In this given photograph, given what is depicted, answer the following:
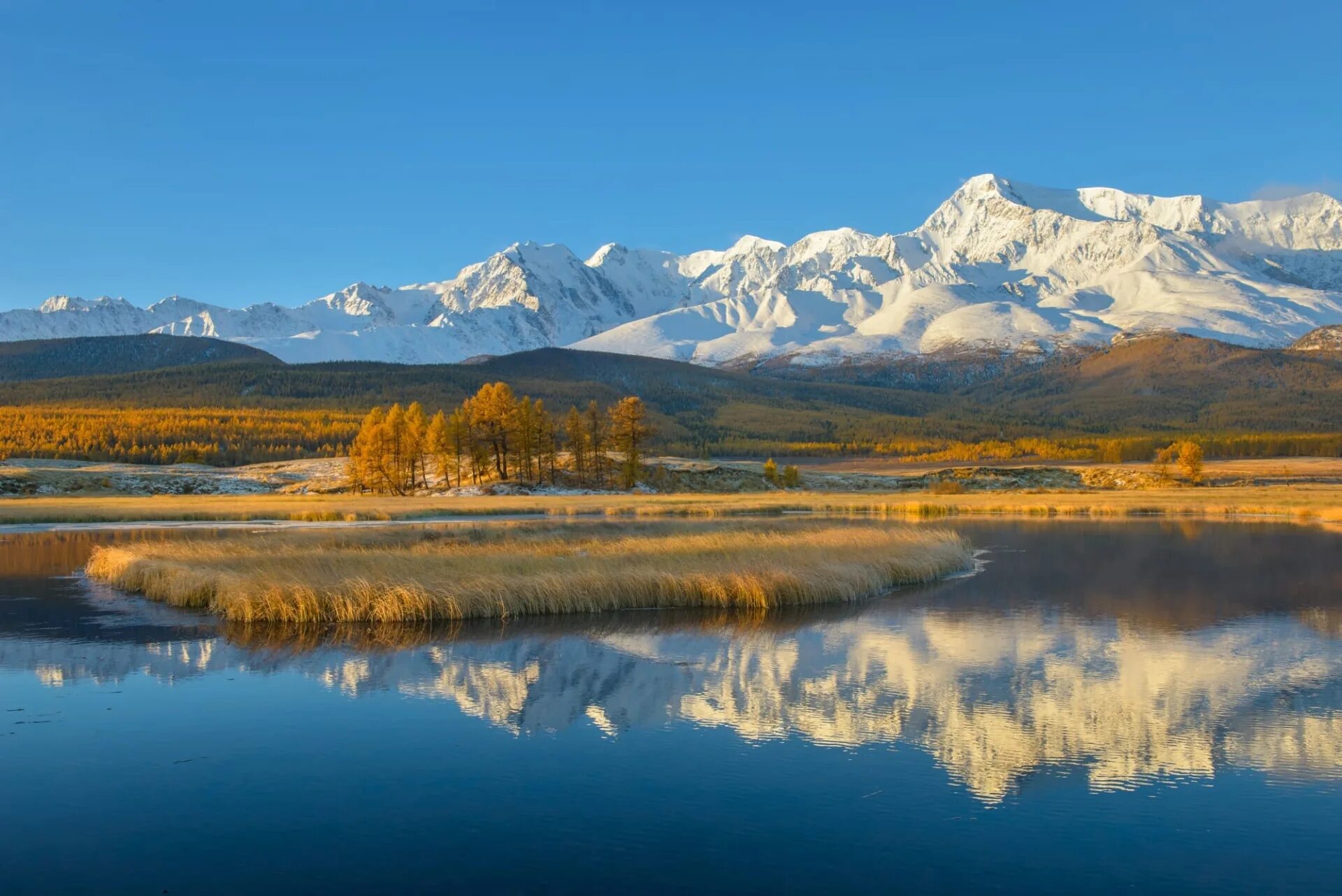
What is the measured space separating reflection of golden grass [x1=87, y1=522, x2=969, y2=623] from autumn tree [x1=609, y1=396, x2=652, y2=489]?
207 ft

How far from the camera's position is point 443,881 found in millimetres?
12125

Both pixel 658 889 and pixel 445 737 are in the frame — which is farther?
pixel 445 737

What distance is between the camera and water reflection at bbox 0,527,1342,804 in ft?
57.7

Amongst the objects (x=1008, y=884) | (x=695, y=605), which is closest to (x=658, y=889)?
(x=1008, y=884)

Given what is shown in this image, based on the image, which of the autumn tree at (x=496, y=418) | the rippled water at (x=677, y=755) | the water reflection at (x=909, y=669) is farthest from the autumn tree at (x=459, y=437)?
the rippled water at (x=677, y=755)

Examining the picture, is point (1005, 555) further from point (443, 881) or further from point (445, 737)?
point (443, 881)

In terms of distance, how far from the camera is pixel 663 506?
7800cm

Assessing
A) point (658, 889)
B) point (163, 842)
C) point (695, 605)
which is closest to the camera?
point (658, 889)

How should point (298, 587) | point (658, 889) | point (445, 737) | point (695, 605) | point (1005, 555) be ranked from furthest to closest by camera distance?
point (1005, 555), point (695, 605), point (298, 587), point (445, 737), point (658, 889)

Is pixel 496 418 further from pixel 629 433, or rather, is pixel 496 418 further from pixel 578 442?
pixel 629 433

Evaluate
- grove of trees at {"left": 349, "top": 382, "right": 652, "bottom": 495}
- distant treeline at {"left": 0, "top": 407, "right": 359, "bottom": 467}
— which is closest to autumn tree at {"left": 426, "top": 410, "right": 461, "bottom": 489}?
grove of trees at {"left": 349, "top": 382, "right": 652, "bottom": 495}

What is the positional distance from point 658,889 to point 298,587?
21.0m

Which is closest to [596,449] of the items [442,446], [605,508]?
[442,446]

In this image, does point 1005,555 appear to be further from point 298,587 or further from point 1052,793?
point 1052,793
